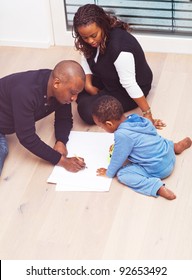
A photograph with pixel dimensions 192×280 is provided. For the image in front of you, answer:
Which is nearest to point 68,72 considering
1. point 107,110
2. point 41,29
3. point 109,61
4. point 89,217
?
point 107,110

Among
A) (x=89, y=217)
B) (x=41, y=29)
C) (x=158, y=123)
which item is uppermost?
(x=41, y=29)

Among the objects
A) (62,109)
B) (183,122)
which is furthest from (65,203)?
(183,122)

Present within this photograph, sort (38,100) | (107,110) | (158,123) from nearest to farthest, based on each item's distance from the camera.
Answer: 1. (107,110)
2. (38,100)
3. (158,123)

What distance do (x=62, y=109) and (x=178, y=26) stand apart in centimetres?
82

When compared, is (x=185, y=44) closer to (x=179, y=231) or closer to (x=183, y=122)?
(x=183, y=122)

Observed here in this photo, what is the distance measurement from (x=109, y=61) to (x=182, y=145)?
1.43ft

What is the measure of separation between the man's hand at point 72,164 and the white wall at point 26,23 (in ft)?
2.97

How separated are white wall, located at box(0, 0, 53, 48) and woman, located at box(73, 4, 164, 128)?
0.50 metres

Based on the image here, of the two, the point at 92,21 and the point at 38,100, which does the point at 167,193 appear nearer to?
the point at 38,100

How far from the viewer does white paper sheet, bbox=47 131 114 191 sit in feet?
7.05

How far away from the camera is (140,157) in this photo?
6.88ft

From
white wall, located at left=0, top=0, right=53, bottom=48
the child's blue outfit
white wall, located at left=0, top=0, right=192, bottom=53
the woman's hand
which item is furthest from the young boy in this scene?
white wall, located at left=0, top=0, right=53, bottom=48

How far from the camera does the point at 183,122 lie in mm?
2406

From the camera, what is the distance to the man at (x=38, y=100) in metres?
2.06
